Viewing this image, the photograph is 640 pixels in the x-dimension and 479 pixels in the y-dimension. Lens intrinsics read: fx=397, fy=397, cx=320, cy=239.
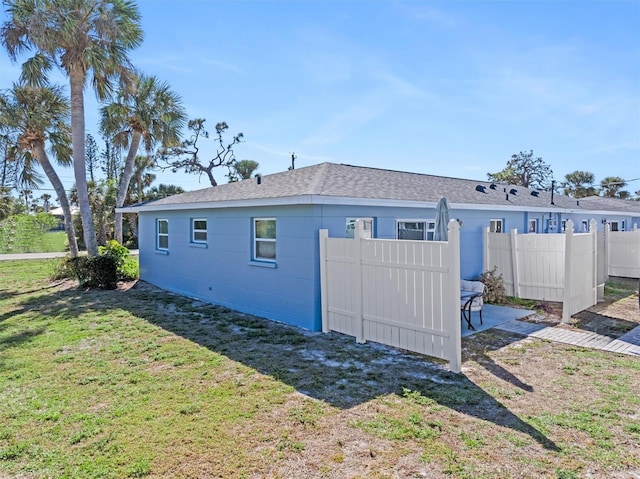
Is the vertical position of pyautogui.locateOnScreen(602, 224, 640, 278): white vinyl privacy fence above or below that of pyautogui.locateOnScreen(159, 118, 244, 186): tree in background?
below

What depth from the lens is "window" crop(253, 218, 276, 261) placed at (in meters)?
8.67

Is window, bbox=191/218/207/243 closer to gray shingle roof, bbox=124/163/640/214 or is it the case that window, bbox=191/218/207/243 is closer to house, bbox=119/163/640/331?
house, bbox=119/163/640/331

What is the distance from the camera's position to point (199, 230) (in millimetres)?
11375

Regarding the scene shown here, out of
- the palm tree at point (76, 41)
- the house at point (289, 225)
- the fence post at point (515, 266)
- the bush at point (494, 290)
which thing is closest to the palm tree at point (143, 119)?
the palm tree at point (76, 41)

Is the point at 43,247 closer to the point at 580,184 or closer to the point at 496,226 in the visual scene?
the point at 496,226

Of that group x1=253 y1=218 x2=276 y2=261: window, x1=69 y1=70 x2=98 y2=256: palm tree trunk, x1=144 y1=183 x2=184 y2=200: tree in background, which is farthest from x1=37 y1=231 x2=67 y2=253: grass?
x1=253 y1=218 x2=276 y2=261: window

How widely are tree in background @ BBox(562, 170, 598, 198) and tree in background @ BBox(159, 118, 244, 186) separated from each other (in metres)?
33.2

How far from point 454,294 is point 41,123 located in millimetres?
17542

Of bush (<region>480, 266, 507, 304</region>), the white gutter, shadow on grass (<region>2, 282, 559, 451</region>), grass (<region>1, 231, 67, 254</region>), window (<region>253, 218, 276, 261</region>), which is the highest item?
the white gutter

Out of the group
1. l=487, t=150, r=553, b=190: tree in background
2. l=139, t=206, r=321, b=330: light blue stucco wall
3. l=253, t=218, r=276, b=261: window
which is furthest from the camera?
l=487, t=150, r=553, b=190: tree in background

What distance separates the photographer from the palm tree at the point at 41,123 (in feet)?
51.8

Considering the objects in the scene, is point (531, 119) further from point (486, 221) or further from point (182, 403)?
point (182, 403)

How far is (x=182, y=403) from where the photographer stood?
450 cm

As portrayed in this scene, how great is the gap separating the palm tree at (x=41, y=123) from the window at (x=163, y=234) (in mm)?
5257
